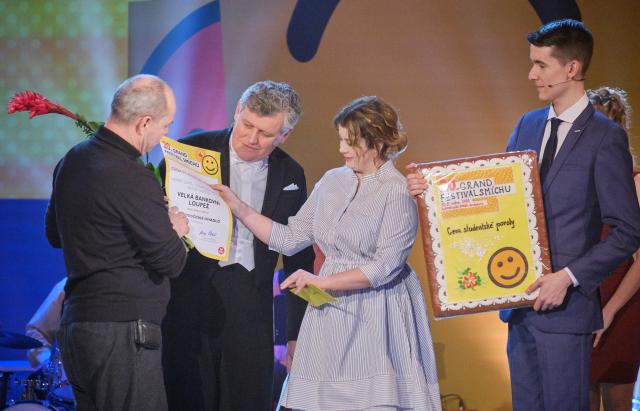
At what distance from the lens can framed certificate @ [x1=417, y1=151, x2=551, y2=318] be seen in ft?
9.14

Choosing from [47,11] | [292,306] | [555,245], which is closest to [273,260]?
[292,306]

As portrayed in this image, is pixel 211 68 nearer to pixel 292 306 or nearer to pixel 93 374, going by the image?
pixel 292 306

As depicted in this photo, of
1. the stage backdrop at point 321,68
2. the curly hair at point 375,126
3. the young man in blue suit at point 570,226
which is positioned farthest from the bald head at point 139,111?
the stage backdrop at point 321,68

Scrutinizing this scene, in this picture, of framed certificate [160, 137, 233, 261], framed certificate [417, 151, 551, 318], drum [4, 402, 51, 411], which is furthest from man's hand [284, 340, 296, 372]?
drum [4, 402, 51, 411]

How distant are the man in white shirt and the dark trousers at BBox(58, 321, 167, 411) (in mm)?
546

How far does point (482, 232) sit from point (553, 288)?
0.32m

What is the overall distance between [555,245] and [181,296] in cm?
148

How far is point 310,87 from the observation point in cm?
535

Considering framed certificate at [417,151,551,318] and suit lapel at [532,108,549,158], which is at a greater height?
suit lapel at [532,108,549,158]

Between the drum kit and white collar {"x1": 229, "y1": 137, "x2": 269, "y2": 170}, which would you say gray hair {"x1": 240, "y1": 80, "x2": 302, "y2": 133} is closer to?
white collar {"x1": 229, "y1": 137, "x2": 269, "y2": 170}

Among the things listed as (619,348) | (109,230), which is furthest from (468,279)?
(619,348)

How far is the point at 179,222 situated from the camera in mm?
2770

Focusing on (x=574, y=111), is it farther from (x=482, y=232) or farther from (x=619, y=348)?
(x=619, y=348)

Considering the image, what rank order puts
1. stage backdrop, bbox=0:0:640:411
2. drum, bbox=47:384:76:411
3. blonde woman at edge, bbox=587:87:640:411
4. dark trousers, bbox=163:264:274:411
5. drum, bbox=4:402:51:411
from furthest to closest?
stage backdrop, bbox=0:0:640:411
drum, bbox=47:384:76:411
drum, bbox=4:402:51:411
blonde woman at edge, bbox=587:87:640:411
dark trousers, bbox=163:264:274:411
